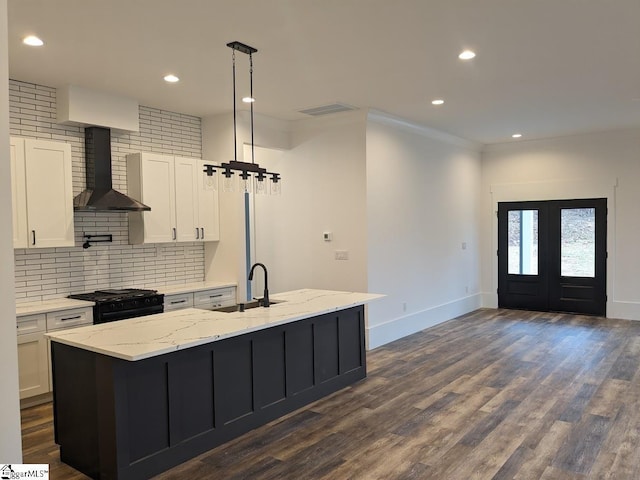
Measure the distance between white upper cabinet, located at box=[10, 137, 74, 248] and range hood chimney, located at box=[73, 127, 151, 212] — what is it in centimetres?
29

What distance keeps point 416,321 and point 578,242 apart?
3.39 m

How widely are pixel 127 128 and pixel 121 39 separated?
180 cm

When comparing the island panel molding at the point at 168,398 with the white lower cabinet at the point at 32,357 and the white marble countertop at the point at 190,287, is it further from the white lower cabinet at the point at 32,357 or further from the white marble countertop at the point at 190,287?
the white marble countertop at the point at 190,287

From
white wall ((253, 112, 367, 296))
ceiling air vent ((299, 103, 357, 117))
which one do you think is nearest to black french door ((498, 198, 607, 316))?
white wall ((253, 112, 367, 296))

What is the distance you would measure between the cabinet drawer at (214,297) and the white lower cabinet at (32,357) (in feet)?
5.74

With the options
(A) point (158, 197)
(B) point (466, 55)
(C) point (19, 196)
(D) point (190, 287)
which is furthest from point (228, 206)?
(B) point (466, 55)

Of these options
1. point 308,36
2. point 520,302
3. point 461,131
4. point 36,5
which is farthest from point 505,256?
point 36,5

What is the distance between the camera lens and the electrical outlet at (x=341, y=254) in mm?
6609

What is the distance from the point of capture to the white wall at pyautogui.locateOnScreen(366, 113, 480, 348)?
21.8 feet

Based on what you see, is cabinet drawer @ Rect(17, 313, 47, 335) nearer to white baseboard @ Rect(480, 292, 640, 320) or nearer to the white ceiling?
the white ceiling

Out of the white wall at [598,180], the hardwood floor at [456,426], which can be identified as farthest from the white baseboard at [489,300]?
the hardwood floor at [456,426]

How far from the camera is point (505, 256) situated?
9.31 metres

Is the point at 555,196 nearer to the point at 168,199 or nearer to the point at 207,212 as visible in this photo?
the point at 207,212

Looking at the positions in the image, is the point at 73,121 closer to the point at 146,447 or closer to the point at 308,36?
the point at 308,36
